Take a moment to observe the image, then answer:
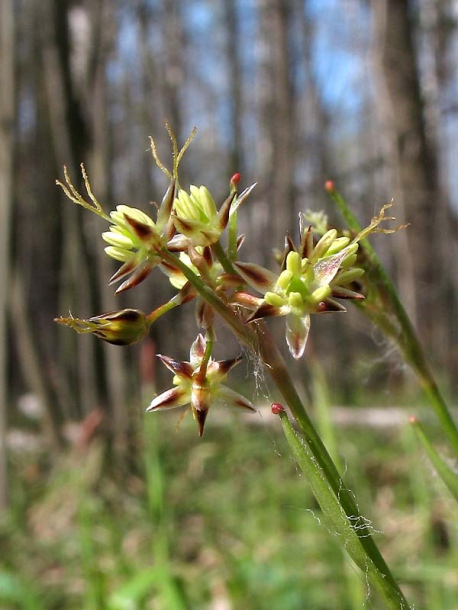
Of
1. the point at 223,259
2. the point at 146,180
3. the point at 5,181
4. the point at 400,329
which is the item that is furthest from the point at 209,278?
Result: the point at 146,180

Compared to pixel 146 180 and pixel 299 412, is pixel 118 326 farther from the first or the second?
pixel 146 180

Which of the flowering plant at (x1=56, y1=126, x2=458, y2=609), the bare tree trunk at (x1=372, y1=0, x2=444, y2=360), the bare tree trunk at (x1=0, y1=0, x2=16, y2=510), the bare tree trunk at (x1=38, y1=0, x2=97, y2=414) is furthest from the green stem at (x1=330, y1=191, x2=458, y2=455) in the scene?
the bare tree trunk at (x1=372, y1=0, x2=444, y2=360)

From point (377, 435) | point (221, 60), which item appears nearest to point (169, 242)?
point (377, 435)

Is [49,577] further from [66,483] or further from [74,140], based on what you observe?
[74,140]

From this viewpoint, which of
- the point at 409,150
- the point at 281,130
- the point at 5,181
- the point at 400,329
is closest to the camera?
the point at 400,329

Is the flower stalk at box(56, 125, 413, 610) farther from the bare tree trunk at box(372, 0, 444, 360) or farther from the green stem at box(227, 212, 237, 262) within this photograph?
the bare tree trunk at box(372, 0, 444, 360)

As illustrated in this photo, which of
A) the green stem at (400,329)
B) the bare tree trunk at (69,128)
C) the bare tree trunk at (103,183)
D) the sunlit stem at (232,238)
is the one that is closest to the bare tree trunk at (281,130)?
the bare tree trunk at (103,183)
